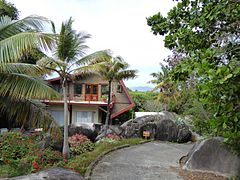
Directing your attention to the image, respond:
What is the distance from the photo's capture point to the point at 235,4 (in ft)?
12.9

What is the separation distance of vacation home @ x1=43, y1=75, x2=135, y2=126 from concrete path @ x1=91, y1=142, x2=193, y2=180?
10.6m

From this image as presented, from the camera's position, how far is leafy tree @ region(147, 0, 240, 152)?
2.62m

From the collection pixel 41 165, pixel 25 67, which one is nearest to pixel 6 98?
pixel 25 67

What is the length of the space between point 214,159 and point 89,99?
15357 millimetres

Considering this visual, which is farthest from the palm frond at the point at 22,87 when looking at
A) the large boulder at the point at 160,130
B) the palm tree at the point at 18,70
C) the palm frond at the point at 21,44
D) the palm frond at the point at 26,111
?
the large boulder at the point at 160,130

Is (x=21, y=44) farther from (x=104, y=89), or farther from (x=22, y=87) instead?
(x=104, y=89)

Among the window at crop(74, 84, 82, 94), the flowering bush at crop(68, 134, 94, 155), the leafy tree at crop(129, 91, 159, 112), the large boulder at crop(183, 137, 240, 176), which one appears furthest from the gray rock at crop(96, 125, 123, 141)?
the leafy tree at crop(129, 91, 159, 112)

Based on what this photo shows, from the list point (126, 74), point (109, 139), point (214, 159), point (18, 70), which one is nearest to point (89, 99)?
point (126, 74)

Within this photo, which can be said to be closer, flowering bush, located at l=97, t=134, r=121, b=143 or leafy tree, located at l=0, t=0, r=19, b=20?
flowering bush, located at l=97, t=134, r=121, b=143

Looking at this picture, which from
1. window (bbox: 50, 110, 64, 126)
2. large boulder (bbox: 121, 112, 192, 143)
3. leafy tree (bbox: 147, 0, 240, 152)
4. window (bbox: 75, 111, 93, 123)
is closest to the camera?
leafy tree (bbox: 147, 0, 240, 152)

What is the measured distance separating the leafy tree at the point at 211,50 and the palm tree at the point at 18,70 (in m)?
4.51

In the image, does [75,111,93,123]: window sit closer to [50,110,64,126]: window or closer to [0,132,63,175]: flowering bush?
[50,110,64,126]: window

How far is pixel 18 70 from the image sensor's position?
894cm

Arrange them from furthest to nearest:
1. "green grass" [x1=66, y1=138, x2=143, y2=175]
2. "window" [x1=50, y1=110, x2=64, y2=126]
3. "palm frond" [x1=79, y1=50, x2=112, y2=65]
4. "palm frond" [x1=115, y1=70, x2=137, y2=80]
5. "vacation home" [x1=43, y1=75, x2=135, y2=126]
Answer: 1. "window" [x1=50, y1=110, x2=64, y2=126]
2. "vacation home" [x1=43, y1=75, x2=135, y2=126]
3. "palm frond" [x1=115, y1=70, x2=137, y2=80]
4. "palm frond" [x1=79, y1=50, x2=112, y2=65]
5. "green grass" [x1=66, y1=138, x2=143, y2=175]
